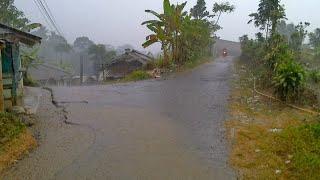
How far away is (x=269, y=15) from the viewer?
A: 91.0 ft

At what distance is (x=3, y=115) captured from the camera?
31.6ft

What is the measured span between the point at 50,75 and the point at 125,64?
365 inches

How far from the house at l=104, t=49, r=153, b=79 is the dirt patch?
24.7 meters

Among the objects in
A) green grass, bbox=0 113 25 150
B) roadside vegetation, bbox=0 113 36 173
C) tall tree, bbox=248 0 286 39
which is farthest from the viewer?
tall tree, bbox=248 0 286 39

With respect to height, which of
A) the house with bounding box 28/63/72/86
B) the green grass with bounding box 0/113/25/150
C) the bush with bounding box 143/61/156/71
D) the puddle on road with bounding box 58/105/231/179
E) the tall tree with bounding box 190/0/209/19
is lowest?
the puddle on road with bounding box 58/105/231/179

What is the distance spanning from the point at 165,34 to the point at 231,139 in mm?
17311

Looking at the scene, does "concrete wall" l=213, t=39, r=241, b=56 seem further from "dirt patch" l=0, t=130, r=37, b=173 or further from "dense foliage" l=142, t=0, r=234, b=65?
"dirt patch" l=0, t=130, r=37, b=173

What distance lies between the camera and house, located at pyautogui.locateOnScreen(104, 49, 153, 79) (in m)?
34.0

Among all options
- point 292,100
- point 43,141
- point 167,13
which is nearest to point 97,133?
point 43,141

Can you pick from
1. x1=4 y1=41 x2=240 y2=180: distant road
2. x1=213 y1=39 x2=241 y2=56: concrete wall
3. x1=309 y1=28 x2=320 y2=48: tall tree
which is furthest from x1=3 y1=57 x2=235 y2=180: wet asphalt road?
x1=213 y1=39 x2=241 y2=56: concrete wall

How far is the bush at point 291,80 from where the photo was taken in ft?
42.2

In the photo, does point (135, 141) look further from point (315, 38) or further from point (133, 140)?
point (315, 38)

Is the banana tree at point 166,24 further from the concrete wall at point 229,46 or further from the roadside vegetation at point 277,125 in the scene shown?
the concrete wall at point 229,46

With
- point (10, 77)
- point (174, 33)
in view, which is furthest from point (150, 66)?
point (10, 77)
